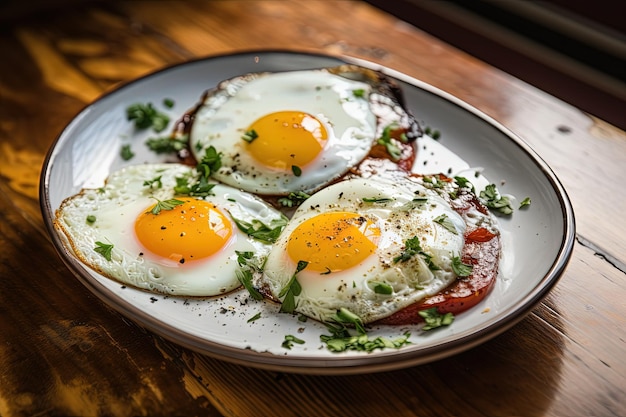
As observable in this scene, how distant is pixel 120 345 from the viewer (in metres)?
2.02

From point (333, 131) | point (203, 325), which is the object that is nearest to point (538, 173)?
point (333, 131)

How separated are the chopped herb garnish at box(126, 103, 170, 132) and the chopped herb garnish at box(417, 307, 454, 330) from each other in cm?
146

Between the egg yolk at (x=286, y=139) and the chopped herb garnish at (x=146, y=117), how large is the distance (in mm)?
452

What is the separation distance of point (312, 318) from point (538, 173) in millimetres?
930

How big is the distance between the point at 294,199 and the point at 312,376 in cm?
69

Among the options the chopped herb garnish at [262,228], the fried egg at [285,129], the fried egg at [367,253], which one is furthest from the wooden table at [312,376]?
the fried egg at [285,129]

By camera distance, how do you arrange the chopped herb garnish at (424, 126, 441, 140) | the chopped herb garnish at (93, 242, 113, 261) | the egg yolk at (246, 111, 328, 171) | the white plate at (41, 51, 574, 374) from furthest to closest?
the chopped herb garnish at (424, 126, 441, 140), the egg yolk at (246, 111, 328, 171), the chopped herb garnish at (93, 242, 113, 261), the white plate at (41, 51, 574, 374)

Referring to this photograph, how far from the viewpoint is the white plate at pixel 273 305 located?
1.76 metres

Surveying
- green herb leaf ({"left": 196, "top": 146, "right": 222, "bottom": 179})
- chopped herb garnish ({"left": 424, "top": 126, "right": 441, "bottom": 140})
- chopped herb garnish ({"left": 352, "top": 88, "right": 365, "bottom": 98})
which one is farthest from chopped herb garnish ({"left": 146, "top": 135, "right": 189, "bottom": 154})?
chopped herb garnish ({"left": 424, "top": 126, "right": 441, "bottom": 140})

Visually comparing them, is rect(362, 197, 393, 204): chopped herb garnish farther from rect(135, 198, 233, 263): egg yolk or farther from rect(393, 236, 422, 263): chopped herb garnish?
rect(135, 198, 233, 263): egg yolk

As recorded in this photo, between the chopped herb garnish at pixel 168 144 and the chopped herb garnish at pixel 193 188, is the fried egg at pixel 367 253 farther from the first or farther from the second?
the chopped herb garnish at pixel 168 144

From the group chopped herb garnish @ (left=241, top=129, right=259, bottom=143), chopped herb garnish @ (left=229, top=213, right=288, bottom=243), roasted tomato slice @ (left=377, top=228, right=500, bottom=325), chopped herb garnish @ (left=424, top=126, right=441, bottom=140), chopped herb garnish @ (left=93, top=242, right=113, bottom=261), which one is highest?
chopped herb garnish @ (left=424, top=126, right=441, bottom=140)

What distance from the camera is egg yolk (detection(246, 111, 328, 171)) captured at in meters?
2.44

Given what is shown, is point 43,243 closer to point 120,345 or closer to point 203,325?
point 120,345
